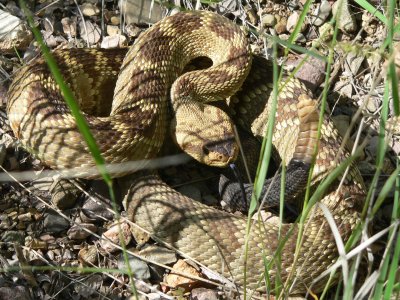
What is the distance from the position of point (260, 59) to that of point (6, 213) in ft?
7.46

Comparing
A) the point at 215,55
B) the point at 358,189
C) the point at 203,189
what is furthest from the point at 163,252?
the point at 215,55

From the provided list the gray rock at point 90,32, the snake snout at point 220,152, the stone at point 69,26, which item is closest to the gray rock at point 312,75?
the snake snout at point 220,152

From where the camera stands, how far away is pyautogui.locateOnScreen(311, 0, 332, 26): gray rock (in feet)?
17.7

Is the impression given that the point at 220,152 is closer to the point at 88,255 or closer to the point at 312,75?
the point at 88,255

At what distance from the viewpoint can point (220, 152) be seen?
4.09 m

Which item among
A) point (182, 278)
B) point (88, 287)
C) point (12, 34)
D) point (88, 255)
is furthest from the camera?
point (12, 34)

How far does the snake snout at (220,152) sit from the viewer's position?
13.4 ft

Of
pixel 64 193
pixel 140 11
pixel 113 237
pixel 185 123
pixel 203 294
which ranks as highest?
pixel 140 11

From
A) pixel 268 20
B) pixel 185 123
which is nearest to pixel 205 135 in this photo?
pixel 185 123

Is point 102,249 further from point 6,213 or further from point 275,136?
point 275,136

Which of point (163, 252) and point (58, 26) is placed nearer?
point (163, 252)

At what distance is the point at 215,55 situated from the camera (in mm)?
4816

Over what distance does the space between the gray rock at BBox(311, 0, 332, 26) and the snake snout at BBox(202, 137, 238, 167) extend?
179 cm

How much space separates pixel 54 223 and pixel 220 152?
1223 millimetres
